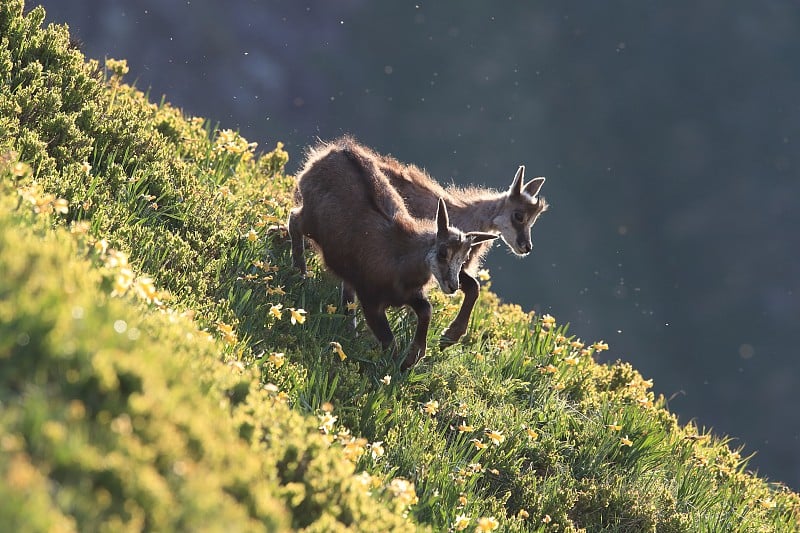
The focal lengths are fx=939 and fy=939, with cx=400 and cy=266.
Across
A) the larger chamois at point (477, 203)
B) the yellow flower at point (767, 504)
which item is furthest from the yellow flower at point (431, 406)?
the yellow flower at point (767, 504)

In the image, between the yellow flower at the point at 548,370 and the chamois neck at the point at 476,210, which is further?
the chamois neck at the point at 476,210

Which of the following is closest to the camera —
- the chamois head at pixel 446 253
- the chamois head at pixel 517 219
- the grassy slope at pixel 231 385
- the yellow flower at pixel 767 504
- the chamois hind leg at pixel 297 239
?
the grassy slope at pixel 231 385

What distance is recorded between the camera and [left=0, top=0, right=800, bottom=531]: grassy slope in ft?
9.86

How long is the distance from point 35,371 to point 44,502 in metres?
0.72

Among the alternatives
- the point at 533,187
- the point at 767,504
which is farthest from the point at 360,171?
the point at 767,504

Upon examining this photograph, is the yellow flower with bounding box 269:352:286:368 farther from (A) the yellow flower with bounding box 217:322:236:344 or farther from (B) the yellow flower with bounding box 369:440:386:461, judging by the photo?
(B) the yellow flower with bounding box 369:440:386:461

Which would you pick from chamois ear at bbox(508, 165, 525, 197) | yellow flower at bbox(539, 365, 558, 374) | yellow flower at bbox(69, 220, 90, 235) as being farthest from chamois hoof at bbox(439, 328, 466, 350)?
yellow flower at bbox(69, 220, 90, 235)

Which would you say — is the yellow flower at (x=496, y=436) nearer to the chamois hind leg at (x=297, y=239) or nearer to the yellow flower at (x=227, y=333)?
the yellow flower at (x=227, y=333)

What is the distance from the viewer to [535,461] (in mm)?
7812

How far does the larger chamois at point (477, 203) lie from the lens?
10203 mm

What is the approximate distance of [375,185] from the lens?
8.89 metres

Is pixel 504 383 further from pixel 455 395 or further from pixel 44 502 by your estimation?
pixel 44 502

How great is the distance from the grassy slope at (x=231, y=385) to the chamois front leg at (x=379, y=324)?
0.18 metres

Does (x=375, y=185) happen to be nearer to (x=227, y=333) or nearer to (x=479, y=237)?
(x=479, y=237)
